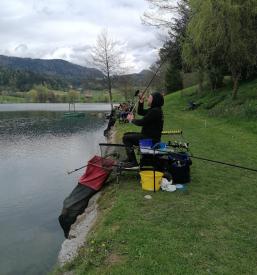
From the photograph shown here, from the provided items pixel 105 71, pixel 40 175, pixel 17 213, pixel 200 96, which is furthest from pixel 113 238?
pixel 105 71

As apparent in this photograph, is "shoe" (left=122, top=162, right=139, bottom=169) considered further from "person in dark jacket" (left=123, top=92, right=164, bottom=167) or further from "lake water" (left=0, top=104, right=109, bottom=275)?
"lake water" (left=0, top=104, right=109, bottom=275)

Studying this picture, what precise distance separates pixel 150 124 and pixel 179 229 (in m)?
3.89

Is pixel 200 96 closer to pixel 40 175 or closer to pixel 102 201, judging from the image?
pixel 40 175

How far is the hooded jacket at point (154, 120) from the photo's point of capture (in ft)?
32.2

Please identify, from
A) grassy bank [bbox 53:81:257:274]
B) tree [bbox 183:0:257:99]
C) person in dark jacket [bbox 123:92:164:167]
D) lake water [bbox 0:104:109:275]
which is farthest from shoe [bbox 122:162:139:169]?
tree [bbox 183:0:257:99]

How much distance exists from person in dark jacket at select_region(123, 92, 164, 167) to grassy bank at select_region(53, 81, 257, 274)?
0.88m

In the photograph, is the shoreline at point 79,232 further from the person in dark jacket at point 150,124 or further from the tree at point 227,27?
the tree at point 227,27

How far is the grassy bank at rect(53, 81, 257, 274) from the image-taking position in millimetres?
5512

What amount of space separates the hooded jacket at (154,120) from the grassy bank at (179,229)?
51.6 inches

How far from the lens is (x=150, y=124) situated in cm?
1002

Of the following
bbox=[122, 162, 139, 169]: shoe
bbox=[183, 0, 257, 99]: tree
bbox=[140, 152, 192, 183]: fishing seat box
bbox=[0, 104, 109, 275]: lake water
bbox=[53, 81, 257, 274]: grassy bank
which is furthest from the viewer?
bbox=[183, 0, 257, 99]: tree

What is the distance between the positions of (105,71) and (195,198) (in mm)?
39154

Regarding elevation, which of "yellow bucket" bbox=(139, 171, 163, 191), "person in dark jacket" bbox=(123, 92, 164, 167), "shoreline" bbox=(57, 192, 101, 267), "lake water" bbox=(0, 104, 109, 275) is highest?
"person in dark jacket" bbox=(123, 92, 164, 167)

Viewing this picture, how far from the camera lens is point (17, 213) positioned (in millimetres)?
11836
